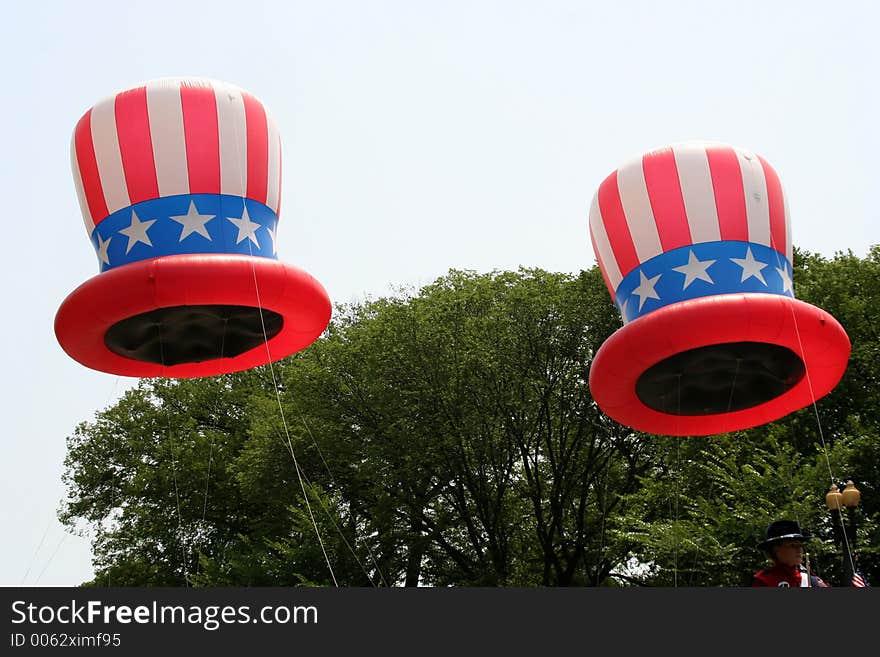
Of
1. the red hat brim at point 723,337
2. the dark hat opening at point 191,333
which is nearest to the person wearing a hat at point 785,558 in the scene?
the red hat brim at point 723,337

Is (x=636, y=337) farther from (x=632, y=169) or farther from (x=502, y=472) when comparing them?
(x=502, y=472)

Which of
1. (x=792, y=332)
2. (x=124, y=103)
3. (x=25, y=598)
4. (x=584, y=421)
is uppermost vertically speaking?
(x=584, y=421)

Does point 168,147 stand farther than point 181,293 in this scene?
Yes

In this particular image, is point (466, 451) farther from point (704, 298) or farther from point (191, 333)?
point (704, 298)

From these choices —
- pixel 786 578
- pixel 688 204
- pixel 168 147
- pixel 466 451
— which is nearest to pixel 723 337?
pixel 688 204

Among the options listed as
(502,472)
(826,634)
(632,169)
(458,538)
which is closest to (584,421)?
(502,472)

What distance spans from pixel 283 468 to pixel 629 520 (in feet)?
40.3

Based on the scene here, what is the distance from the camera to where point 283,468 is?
33.4 m

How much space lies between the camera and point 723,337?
12102 mm

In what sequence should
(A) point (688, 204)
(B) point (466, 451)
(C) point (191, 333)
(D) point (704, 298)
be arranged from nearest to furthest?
(D) point (704, 298)
(A) point (688, 204)
(C) point (191, 333)
(B) point (466, 451)

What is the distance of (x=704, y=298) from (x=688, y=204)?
1508 mm

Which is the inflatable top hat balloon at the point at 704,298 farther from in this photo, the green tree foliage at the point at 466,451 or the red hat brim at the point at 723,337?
the green tree foliage at the point at 466,451

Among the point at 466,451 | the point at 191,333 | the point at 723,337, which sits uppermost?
the point at 466,451

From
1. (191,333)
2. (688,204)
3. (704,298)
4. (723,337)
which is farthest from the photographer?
(191,333)
